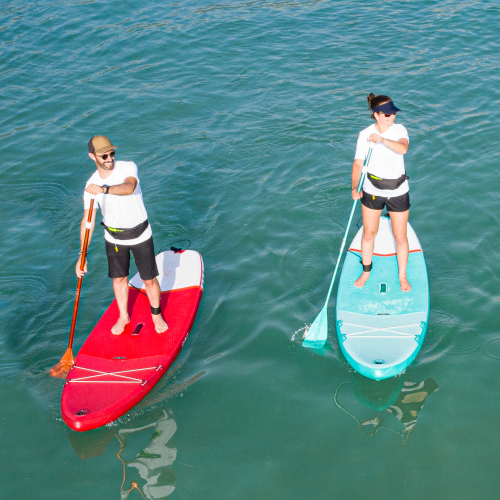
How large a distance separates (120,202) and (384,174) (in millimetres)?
3127

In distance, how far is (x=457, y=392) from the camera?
630 centimetres

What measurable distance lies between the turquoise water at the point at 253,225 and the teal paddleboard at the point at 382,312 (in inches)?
11.2

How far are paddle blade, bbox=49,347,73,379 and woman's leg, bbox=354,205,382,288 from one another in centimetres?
384

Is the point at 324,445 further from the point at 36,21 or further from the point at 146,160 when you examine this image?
the point at 36,21

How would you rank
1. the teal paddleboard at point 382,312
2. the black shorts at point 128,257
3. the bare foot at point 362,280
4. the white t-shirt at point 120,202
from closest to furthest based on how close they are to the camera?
the white t-shirt at point 120,202 < the teal paddleboard at point 382,312 < the black shorts at point 128,257 < the bare foot at point 362,280

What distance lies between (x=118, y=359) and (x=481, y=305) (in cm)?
472

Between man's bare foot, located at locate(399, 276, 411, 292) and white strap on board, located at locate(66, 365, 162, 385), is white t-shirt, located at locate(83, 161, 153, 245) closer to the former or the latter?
white strap on board, located at locate(66, 365, 162, 385)

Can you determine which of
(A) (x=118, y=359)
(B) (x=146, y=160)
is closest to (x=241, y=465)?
(A) (x=118, y=359)

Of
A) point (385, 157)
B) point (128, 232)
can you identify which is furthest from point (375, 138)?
point (128, 232)

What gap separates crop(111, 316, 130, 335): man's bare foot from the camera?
283 inches

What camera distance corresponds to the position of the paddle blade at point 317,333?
697 centimetres

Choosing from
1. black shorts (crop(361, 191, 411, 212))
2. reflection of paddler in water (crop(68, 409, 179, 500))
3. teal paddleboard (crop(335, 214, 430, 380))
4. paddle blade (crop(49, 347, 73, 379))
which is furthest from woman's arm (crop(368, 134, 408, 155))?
paddle blade (crop(49, 347, 73, 379))

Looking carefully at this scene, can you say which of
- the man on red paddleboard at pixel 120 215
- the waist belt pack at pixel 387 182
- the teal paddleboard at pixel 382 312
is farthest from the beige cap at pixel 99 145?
the teal paddleboard at pixel 382 312

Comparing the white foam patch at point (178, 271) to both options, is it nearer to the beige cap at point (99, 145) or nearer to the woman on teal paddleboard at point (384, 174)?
the woman on teal paddleboard at point (384, 174)
